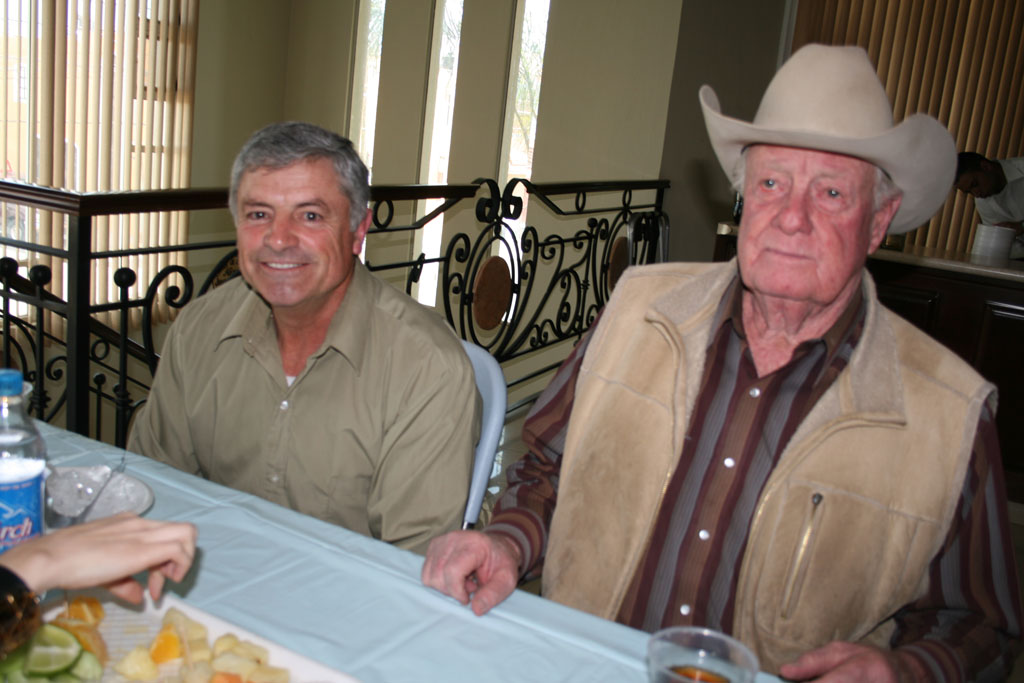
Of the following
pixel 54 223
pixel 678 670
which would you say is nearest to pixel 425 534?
pixel 678 670

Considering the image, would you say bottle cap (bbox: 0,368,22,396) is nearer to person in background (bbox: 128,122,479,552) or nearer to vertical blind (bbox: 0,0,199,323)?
person in background (bbox: 128,122,479,552)

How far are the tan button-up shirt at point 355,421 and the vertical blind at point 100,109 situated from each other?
4513 mm

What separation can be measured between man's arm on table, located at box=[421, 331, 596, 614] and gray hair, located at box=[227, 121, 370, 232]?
0.54 metres

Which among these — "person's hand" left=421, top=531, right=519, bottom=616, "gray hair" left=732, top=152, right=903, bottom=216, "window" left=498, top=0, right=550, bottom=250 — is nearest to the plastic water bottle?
"person's hand" left=421, top=531, right=519, bottom=616

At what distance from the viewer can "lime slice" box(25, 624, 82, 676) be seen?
0.82 m

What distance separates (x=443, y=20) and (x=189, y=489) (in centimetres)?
603

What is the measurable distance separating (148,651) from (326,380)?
0.72m

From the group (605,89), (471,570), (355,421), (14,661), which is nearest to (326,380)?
(355,421)

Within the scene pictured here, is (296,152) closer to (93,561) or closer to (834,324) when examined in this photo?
(93,561)

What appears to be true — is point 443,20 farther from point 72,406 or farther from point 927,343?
point 927,343

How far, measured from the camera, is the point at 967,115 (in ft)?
19.4

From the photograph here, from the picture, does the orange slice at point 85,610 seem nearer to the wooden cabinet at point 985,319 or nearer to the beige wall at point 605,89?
the wooden cabinet at point 985,319

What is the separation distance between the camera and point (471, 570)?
114cm

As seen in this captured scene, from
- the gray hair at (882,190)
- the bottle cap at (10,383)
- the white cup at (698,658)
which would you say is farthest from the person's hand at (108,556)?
the gray hair at (882,190)
